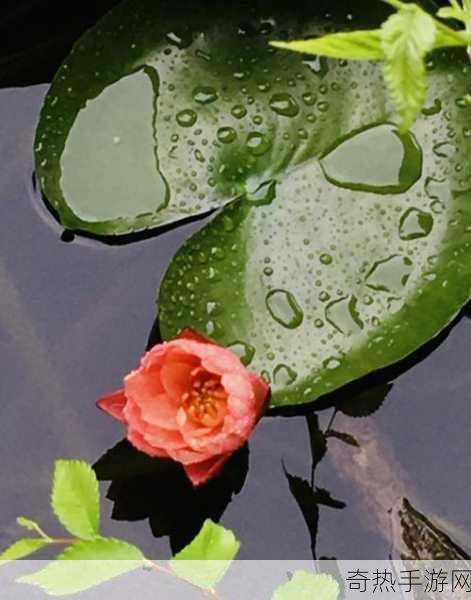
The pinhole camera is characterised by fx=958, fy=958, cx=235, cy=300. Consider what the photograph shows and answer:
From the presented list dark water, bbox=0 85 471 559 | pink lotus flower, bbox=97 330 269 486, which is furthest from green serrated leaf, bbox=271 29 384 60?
dark water, bbox=0 85 471 559

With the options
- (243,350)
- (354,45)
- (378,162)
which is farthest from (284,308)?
(354,45)

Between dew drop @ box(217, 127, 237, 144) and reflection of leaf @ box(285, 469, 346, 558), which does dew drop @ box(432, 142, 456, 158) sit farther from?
reflection of leaf @ box(285, 469, 346, 558)

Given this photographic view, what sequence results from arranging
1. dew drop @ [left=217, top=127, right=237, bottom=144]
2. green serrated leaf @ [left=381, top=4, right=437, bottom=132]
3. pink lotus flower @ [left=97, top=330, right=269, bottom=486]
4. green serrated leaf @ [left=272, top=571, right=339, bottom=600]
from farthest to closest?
1. dew drop @ [left=217, top=127, right=237, bottom=144]
2. pink lotus flower @ [left=97, top=330, right=269, bottom=486]
3. green serrated leaf @ [left=272, top=571, right=339, bottom=600]
4. green serrated leaf @ [left=381, top=4, right=437, bottom=132]

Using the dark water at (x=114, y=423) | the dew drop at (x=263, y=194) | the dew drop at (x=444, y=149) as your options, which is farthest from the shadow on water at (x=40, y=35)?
the dew drop at (x=444, y=149)

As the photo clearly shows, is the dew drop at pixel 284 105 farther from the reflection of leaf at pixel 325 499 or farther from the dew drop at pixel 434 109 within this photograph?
the reflection of leaf at pixel 325 499

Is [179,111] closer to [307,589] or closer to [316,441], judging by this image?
[316,441]

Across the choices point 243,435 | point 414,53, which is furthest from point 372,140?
point 414,53
